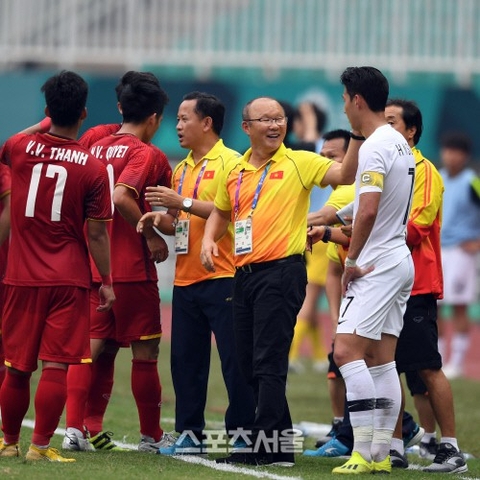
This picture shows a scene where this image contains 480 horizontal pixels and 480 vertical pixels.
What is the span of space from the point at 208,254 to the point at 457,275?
7924 mm

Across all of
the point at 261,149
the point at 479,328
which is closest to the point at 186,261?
the point at 261,149

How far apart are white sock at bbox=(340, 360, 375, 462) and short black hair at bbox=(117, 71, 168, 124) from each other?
2124 mm

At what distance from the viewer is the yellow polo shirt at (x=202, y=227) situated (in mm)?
8086

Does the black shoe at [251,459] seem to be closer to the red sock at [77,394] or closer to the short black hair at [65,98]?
the red sock at [77,394]

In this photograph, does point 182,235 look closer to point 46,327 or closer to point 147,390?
point 147,390

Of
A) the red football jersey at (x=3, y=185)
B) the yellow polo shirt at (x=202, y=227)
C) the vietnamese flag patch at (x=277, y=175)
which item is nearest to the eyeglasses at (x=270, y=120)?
the vietnamese flag patch at (x=277, y=175)

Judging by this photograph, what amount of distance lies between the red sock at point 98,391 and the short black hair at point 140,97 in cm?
157

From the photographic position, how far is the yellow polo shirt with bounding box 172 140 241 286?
8.09 meters

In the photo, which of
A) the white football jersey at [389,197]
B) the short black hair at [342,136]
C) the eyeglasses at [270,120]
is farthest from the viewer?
the short black hair at [342,136]

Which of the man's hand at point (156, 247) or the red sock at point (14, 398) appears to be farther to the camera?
the man's hand at point (156, 247)

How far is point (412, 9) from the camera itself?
22609 millimetres

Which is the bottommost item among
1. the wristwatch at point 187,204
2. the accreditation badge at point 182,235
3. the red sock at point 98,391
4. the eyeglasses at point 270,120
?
the red sock at point 98,391

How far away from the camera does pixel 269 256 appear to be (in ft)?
24.5

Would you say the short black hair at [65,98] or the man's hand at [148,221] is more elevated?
the short black hair at [65,98]
